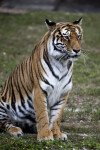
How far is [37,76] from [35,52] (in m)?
0.44

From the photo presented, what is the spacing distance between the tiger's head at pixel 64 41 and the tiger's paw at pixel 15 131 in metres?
1.31

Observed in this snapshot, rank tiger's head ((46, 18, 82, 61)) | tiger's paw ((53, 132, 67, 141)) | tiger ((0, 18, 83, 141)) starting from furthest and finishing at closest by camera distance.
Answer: tiger's paw ((53, 132, 67, 141)), tiger ((0, 18, 83, 141)), tiger's head ((46, 18, 82, 61))

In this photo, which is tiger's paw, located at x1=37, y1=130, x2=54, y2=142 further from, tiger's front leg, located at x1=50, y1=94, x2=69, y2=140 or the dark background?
the dark background

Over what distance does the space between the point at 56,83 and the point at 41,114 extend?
19.5 inches

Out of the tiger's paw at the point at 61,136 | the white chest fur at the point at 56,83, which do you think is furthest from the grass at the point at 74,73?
the white chest fur at the point at 56,83

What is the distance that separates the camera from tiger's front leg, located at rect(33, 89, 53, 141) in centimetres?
558

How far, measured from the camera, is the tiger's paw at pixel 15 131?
5.97 m

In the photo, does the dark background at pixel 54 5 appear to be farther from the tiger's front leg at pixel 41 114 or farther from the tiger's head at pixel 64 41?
the tiger's front leg at pixel 41 114

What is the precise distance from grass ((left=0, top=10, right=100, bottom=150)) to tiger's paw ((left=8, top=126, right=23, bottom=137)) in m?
0.11

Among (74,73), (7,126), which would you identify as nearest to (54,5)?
(74,73)

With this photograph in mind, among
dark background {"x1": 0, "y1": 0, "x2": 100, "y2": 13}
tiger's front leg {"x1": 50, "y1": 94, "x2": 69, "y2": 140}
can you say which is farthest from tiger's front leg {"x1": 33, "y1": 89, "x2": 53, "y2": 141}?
dark background {"x1": 0, "y1": 0, "x2": 100, "y2": 13}

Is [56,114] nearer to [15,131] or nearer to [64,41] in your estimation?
[15,131]

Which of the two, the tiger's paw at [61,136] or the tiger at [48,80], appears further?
the tiger's paw at [61,136]

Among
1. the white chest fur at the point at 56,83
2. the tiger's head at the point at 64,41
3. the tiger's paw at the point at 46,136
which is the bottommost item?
the tiger's paw at the point at 46,136
